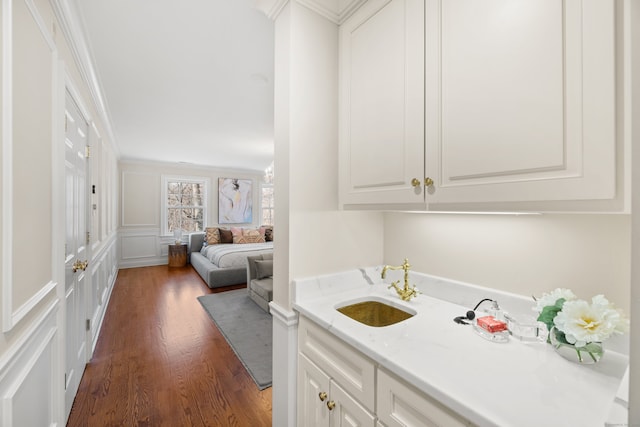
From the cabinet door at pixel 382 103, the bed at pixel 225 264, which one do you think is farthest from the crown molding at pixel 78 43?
the bed at pixel 225 264

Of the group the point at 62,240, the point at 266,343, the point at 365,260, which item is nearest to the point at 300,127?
the point at 365,260

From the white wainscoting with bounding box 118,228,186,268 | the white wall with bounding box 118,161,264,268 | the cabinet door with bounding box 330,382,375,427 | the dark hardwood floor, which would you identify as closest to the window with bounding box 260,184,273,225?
the white wall with bounding box 118,161,264,268

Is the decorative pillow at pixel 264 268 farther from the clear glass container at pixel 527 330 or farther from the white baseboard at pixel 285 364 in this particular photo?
the clear glass container at pixel 527 330

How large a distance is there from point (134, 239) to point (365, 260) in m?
6.10

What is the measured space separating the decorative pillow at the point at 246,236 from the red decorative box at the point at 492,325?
5645mm

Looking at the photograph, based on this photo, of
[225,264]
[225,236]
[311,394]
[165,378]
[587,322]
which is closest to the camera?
[587,322]

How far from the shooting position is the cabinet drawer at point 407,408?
0.73 metres

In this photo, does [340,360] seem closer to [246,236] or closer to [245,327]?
[245,327]

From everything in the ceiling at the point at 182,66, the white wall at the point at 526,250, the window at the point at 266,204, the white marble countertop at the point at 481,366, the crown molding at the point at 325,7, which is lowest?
the white marble countertop at the point at 481,366

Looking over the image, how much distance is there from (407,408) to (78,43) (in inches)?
105

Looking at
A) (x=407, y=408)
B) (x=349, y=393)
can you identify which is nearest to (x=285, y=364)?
(x=349, y=393)

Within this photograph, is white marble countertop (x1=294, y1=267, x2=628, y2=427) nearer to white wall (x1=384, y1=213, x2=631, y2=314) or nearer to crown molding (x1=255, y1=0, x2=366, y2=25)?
white wall (x1=384, y1=213, x2=631, y2=314)

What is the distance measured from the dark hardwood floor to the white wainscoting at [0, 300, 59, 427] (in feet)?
1.74

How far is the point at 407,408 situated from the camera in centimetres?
83
